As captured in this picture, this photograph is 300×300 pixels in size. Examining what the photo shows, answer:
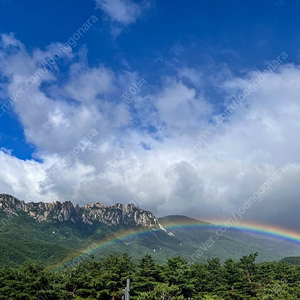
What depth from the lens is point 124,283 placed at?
151ft

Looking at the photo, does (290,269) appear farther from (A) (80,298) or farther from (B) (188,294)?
(A) (80,298)

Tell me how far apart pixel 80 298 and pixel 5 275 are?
11.5 meters

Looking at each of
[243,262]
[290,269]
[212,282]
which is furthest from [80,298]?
[290,269]

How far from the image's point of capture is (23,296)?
3912 cm

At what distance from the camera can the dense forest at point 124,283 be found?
4003 cm

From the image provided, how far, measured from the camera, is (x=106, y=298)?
44.9 meters

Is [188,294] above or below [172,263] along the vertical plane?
below

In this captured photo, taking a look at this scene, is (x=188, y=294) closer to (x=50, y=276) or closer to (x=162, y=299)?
(x=162, y=299)

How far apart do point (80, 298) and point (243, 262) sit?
40085 mm

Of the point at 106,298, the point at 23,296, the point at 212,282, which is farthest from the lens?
the point at 212,282

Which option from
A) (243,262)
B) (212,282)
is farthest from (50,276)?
(243,262)

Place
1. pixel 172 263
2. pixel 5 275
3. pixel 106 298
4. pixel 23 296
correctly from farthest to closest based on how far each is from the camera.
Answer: pixel 172 263 < pixel 106 298 < pixel 5 275 < pixel 23 296

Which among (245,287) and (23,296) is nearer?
(23,296)

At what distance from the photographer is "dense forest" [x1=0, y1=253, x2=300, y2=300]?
4003 centimetres
